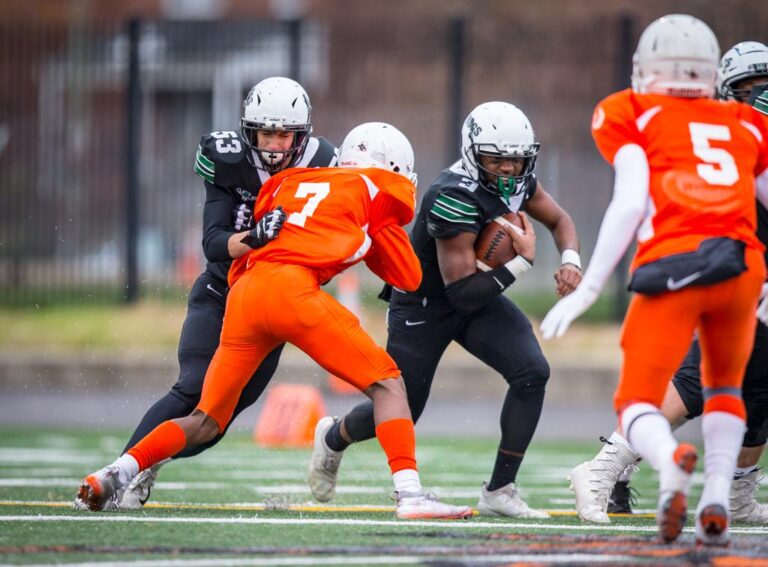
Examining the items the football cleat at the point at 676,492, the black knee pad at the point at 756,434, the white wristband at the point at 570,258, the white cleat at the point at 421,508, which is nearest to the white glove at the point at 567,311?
the football cleat at the point at 676,492

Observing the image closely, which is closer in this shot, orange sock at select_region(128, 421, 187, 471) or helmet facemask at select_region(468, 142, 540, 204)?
orange sock at select_region(128, 421, 187, 471)

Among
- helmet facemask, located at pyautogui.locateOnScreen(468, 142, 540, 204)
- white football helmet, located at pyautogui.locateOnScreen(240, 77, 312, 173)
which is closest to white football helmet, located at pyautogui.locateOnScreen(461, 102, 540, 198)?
helmet facemask, located at pyautogui.locateOnScreen(468, 142, 540, 204)

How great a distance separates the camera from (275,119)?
5559mm

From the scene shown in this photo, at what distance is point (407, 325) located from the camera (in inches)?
241

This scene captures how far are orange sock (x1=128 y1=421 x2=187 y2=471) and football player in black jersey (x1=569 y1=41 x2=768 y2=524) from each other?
166cm

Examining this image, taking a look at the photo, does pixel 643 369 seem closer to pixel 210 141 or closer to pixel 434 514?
pixel 434 514

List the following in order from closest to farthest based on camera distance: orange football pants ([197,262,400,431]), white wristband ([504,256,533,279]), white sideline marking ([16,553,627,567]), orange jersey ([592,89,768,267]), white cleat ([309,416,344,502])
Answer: white sideline marking ([16,553,627,567]) → orange jersey ([592,89,768,267]) → orange football pants ([197,262,400,431]) → white wristband ([504,256,533,279]) → white cleat ([309,416,344,502])

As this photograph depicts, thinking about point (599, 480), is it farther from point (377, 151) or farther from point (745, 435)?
point (377, 151)

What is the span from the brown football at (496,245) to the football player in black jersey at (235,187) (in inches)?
28.8

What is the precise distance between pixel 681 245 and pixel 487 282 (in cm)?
149

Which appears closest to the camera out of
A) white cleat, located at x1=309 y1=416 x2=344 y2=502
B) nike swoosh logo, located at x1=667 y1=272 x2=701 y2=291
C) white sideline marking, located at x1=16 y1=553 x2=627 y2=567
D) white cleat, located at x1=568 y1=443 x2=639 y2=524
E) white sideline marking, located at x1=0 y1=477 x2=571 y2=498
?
white sideline marking, located at x1=16 y1=553 x2=627 y2=567

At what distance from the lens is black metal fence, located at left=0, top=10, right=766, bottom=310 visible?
46.8 feet

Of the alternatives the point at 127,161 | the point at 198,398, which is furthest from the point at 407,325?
the point at 127,161

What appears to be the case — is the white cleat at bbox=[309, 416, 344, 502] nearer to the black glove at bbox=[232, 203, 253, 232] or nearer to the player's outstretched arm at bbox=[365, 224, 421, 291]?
the player's outstretched arm at bbox=[365, 224, 421, 291]
